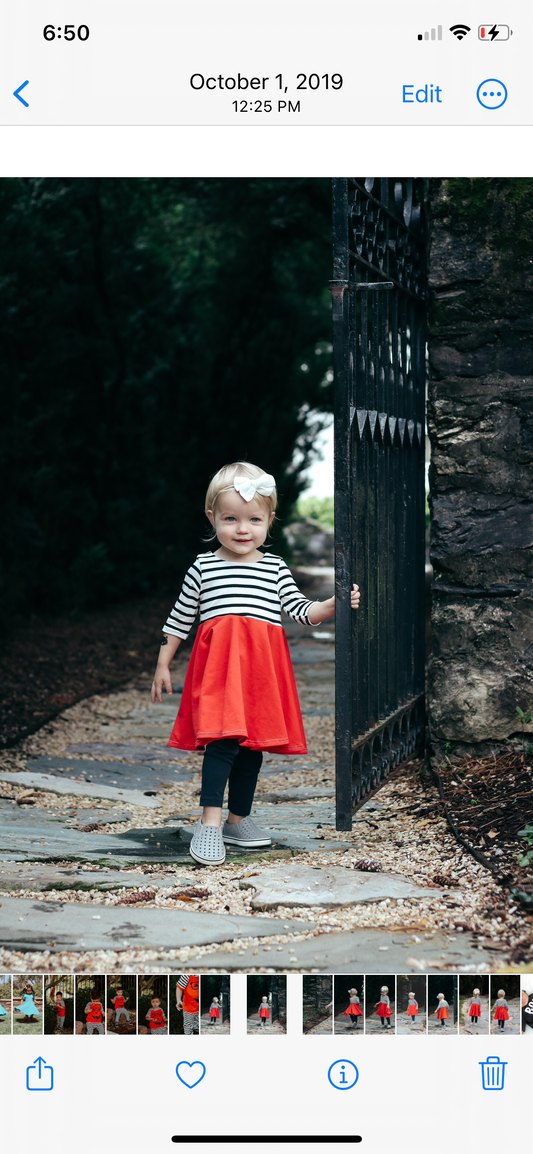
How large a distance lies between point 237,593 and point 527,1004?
1539mm

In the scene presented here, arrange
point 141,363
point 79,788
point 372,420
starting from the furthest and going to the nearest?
1. point 141,363
2. point 79,788
3. point 372,420

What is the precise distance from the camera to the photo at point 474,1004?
2.07 metres

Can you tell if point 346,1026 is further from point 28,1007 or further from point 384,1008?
point 28,1007

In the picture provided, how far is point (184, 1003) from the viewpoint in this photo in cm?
209

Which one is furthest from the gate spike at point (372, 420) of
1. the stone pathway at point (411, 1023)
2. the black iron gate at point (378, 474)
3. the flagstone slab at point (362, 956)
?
the stone pathway at point (411, 1023)

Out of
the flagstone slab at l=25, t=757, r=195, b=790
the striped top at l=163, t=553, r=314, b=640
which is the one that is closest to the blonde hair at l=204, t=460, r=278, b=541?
the striped top at l=163, t=553, r=314, b=640

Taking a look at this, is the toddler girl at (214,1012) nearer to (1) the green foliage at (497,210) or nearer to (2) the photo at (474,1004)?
(2) the photo at (474,1004)

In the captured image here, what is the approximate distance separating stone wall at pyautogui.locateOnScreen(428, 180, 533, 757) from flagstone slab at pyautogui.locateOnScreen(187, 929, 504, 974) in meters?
1.43

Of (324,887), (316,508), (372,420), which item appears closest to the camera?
(324,887)

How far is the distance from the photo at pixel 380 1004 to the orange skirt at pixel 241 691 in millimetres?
1062

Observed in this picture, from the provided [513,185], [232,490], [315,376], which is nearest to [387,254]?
[513,185]

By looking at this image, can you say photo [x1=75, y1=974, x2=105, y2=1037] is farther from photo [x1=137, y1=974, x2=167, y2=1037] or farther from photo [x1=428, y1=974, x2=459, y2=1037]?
photo [x1=428, y1=974, x2=459, y2=1037]

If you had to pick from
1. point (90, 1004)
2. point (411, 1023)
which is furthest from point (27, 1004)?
point (411, 1023)

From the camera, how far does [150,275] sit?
32.3 feet
